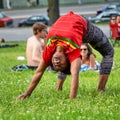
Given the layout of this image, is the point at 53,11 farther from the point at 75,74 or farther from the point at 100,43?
the point at 75,74

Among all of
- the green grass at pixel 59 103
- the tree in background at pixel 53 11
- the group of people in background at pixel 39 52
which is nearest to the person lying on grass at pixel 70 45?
the green grass at pixel 59 103

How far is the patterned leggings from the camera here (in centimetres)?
830

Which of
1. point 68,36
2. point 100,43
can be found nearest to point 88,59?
point 100,43

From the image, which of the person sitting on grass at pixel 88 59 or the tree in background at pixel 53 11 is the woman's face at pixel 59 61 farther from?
the tree in background at pixel 53 11

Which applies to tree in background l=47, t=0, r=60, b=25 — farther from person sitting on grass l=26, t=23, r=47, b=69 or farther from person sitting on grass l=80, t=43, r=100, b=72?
person sitting on grass l=80, t=43, r=100, b=72

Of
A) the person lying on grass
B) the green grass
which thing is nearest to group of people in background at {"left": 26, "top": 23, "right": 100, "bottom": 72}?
the green grass

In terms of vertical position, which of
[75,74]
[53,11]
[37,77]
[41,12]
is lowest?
[41,12]

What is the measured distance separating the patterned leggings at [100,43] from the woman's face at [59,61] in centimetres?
71

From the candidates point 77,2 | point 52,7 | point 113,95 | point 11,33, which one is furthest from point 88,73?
point 77,2

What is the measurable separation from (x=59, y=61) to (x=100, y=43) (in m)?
1.00

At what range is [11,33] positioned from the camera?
3791 cm

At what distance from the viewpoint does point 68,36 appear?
7.77m

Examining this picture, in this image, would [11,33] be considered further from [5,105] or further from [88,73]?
[5,105]

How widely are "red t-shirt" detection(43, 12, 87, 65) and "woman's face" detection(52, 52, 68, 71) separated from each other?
0.23 feet
